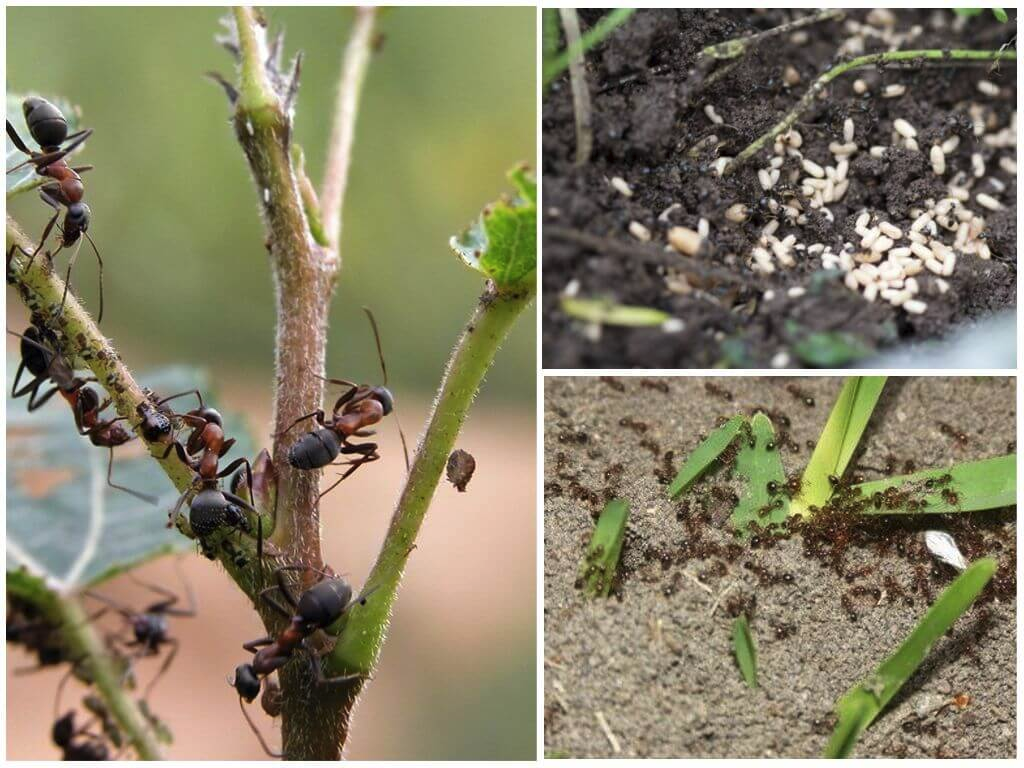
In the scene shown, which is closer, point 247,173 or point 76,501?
point 76,501

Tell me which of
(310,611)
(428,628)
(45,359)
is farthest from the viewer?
(428,628)

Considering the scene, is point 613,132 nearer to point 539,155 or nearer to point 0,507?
point 539,155

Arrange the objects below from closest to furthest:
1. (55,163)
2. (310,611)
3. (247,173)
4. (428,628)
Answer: (310,611)
(55,163)
(247,173)
(428,628)

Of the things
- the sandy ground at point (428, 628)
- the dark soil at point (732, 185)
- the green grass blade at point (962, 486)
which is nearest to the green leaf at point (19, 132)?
the dark soil at point (732, 185)

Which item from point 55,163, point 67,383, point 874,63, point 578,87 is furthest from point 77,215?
point 874,63

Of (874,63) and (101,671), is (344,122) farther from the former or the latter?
(874,63)

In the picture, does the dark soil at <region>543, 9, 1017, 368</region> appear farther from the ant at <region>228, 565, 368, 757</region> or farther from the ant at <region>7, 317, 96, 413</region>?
the ant at <region>7, 317, 96, 413</region>
